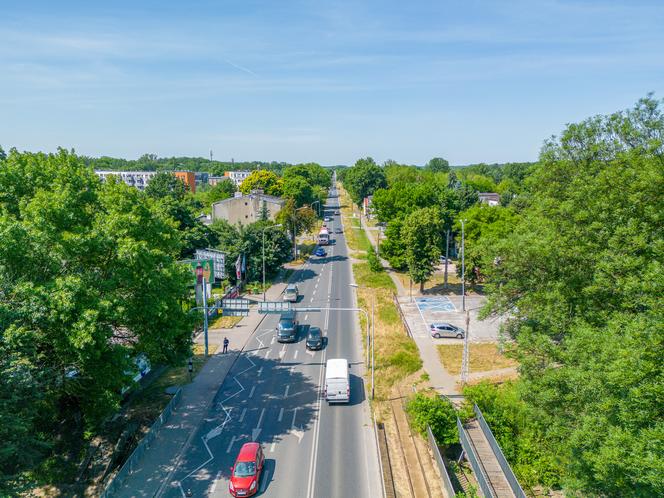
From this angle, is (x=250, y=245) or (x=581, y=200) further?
(x=250, y=245)

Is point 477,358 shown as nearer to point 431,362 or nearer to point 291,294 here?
point 431,362

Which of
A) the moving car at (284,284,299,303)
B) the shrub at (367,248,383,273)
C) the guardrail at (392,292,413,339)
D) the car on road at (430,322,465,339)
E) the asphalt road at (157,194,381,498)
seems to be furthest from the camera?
the shrub at (367,248,383,273)

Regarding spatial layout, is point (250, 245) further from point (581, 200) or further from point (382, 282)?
point (581, 200)

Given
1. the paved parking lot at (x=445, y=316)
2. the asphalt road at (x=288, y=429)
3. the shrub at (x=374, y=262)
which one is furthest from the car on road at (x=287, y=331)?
the shrub at (x=374, y=262)

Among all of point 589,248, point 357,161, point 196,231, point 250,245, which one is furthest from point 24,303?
point 357,161

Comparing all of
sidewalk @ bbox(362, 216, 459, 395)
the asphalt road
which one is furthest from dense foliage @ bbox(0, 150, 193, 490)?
sidewalk @ bbox(362, 216, 459, 395)

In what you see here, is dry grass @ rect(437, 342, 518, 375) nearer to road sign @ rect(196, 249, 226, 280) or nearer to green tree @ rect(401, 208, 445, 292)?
green tree @ rect(401, 208, 445, 292)
